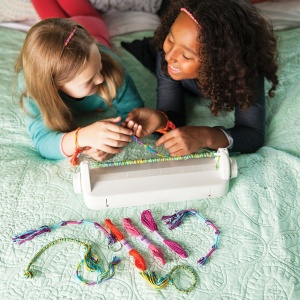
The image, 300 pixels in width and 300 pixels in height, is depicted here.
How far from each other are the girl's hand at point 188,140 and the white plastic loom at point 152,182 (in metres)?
0.07

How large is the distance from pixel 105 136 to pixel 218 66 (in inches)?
13.0

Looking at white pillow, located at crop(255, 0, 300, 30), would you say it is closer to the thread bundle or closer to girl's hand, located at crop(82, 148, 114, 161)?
girl's hand, located at crop(82, 148, 114, 161)

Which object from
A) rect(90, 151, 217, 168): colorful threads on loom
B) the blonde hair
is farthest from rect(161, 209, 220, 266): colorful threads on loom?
the blonde hair

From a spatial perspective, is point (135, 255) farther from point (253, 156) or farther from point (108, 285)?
point (253, 156)

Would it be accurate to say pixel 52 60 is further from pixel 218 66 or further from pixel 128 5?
pixel 128 5

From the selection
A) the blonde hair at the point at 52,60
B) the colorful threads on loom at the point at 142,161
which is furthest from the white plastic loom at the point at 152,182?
the blonde hair at the point at 52,60

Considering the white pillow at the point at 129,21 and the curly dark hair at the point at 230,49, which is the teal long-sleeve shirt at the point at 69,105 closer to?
the curly dark hair at the point at 230,49

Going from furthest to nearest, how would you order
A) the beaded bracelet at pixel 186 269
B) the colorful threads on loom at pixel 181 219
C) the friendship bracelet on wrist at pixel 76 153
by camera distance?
the friendship bracelet on wrist at pixel 76 153, the colorful threads on loom at pixel 181 219, the beaded bracelet at pixel 186 269

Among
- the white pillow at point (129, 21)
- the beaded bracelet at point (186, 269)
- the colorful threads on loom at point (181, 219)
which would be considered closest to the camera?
the beaded bracelet at point (186, 269)

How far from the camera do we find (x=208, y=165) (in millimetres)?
1068

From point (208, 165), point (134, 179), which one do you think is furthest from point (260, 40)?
point (134, 179)

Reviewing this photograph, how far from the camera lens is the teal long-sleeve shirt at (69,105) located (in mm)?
1171

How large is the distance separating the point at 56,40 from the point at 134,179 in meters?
0.38

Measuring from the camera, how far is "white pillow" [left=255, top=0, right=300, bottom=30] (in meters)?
1.63
